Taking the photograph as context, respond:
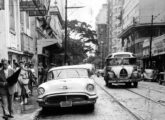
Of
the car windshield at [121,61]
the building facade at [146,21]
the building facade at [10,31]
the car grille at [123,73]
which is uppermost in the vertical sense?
the building facade at [146,21]

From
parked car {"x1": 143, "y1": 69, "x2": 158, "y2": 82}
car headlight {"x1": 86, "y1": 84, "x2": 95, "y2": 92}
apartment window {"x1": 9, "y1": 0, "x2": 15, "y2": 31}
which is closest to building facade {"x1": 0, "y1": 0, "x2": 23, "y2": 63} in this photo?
apartment window {"x1": 9, "y1": 0, "x2": 15, "y2": 31}

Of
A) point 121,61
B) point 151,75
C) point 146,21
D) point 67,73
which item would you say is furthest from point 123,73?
point 146,21

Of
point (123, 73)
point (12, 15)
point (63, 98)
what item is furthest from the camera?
point (123, 73)

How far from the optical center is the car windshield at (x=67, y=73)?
957 cm

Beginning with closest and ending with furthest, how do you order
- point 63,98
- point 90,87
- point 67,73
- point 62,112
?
point 63,98 < point 90,87 < point 62,112 < point 67,73

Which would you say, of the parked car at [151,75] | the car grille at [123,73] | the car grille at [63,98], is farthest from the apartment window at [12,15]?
the parked car at [151,75]

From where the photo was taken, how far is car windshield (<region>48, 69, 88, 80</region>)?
9.57 m

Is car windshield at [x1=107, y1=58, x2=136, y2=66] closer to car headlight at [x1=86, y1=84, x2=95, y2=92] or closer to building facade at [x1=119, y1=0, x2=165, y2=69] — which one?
car headlight at [x1=86, y1=84, x2=95, y2=92]

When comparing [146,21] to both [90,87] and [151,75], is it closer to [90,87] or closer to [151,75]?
[151,75]

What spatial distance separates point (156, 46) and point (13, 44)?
22.8 meters

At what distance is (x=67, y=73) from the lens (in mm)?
9672

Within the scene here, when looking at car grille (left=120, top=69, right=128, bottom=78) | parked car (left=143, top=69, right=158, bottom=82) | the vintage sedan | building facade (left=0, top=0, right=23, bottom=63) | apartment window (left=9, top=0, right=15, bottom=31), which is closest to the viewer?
the vintage sedan

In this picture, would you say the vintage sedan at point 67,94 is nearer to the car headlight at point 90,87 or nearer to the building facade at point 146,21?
the car headlight at point 90,87

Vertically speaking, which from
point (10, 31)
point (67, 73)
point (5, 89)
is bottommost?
point (5, 89)
